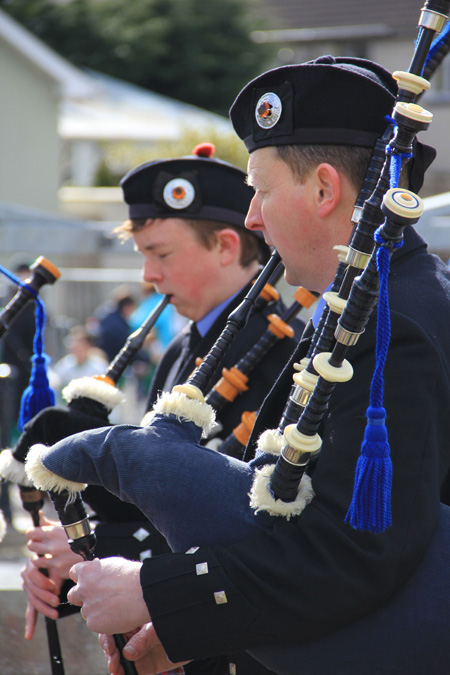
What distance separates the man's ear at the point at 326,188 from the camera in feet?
5.17

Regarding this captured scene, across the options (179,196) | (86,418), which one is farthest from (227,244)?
(86,418)

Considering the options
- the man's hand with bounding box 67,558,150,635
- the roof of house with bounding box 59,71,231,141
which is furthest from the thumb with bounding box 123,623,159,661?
the roof of house with bounding box 59,71,231,141

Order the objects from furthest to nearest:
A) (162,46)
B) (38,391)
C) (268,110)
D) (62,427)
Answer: (162,46), (38,391), (62,427), (268,110)

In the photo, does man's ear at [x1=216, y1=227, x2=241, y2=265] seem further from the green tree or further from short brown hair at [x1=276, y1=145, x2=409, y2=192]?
the green tree

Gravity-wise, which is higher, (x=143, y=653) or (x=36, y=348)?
(x=36, y=348)

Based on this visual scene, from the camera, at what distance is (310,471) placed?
60.7 inches

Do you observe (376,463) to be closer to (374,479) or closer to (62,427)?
(374,479)

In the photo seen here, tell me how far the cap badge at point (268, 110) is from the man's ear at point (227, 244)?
1.14 meters

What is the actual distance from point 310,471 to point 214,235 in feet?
4.63

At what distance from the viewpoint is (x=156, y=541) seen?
2334 mm

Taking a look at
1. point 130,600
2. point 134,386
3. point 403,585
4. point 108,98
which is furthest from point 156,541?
point 108,98

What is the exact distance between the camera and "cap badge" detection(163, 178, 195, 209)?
279cm

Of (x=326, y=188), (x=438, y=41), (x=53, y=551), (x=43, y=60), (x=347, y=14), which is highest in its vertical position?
(x=347, y=14)

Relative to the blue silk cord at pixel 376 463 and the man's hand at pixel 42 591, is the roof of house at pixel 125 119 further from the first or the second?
the blue silk cord at pixel 376 463
